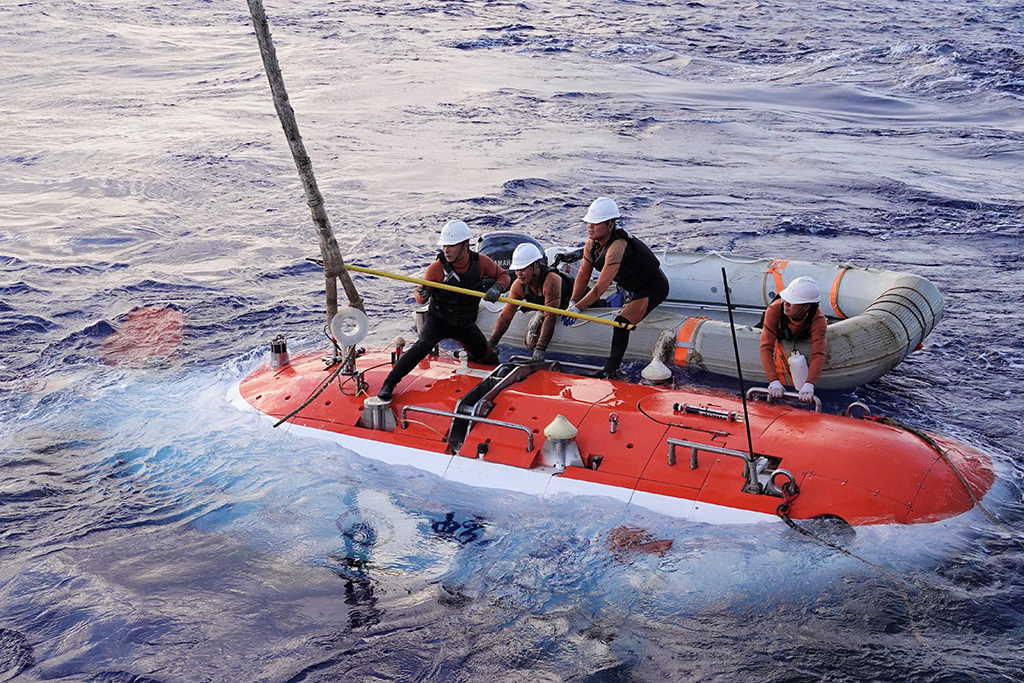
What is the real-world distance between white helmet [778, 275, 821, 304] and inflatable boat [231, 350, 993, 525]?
958 mm

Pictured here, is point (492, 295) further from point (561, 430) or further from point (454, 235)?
point (561, 430)

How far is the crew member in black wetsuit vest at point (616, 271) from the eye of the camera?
7488 millimetres

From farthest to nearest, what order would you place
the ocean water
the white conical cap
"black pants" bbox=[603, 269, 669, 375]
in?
"black pants" bbox=[603, 269, 669, 375] → the white conical cap → the ocean water

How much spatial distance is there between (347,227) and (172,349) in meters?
4.99

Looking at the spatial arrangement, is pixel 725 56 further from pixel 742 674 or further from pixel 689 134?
pixel 742 674

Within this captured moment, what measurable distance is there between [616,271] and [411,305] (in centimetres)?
460

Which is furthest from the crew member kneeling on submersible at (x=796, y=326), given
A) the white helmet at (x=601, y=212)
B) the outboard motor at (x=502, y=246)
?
the outboard motor at (x=502, y=246)

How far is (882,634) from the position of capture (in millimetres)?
4957

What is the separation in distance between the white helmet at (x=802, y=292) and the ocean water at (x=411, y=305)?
1786mm

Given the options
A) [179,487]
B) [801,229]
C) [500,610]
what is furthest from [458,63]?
[500,610]

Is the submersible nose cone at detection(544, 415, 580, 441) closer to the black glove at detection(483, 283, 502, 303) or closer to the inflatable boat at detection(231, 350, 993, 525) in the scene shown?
the inflatable boat at detection(231, 350, 993, 525)

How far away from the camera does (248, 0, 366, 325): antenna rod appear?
6.45m

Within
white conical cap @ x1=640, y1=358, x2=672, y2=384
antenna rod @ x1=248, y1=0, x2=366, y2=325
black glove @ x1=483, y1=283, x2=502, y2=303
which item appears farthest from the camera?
white conical cap @ x1=640, y1=358, x2=672, y2=384

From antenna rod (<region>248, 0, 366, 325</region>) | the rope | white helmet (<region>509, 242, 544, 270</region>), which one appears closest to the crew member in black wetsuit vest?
white helmet (<region>509, 242, 544, 270</region>)
